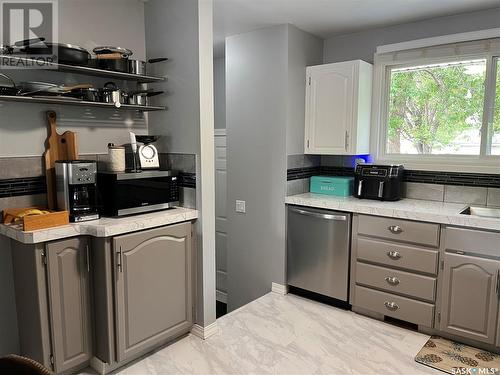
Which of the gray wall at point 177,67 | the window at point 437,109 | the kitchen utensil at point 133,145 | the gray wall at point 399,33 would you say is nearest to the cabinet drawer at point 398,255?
the window at point 437,109

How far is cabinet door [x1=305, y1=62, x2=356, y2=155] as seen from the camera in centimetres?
322

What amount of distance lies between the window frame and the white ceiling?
35cm

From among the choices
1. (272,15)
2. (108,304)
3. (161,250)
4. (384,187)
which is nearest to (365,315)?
(384,187)

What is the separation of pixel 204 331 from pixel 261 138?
5.78ft

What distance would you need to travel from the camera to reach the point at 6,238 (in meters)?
2.24

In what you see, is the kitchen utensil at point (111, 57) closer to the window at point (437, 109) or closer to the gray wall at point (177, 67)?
the gray wall at point (177, 67)

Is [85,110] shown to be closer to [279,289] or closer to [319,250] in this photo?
[319,250]

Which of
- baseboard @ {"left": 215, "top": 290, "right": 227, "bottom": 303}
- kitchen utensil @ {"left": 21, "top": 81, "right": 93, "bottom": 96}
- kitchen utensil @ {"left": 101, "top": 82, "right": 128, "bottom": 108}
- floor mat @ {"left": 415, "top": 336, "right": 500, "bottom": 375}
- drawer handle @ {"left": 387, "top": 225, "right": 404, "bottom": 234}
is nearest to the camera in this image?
kitchen utensil @ {"left": 21, "top": 81, "right": 93, "bottom": 96}

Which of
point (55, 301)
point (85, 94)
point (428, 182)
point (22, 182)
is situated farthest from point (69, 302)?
point (428, 182)

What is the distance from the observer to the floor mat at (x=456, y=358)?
91.5 inches

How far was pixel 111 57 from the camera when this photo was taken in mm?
2373

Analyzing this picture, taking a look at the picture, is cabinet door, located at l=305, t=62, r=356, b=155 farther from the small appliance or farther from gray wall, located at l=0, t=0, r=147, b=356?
gray wall, located at l=0, t=0, r=147, b=356

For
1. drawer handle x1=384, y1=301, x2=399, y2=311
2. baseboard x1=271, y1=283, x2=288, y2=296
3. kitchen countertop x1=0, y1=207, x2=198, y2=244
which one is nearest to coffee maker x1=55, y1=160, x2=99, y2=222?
kitchen countertop x1=0, y1=207, x2=198, y2=244

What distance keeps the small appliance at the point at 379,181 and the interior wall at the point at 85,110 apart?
6.12 feet
